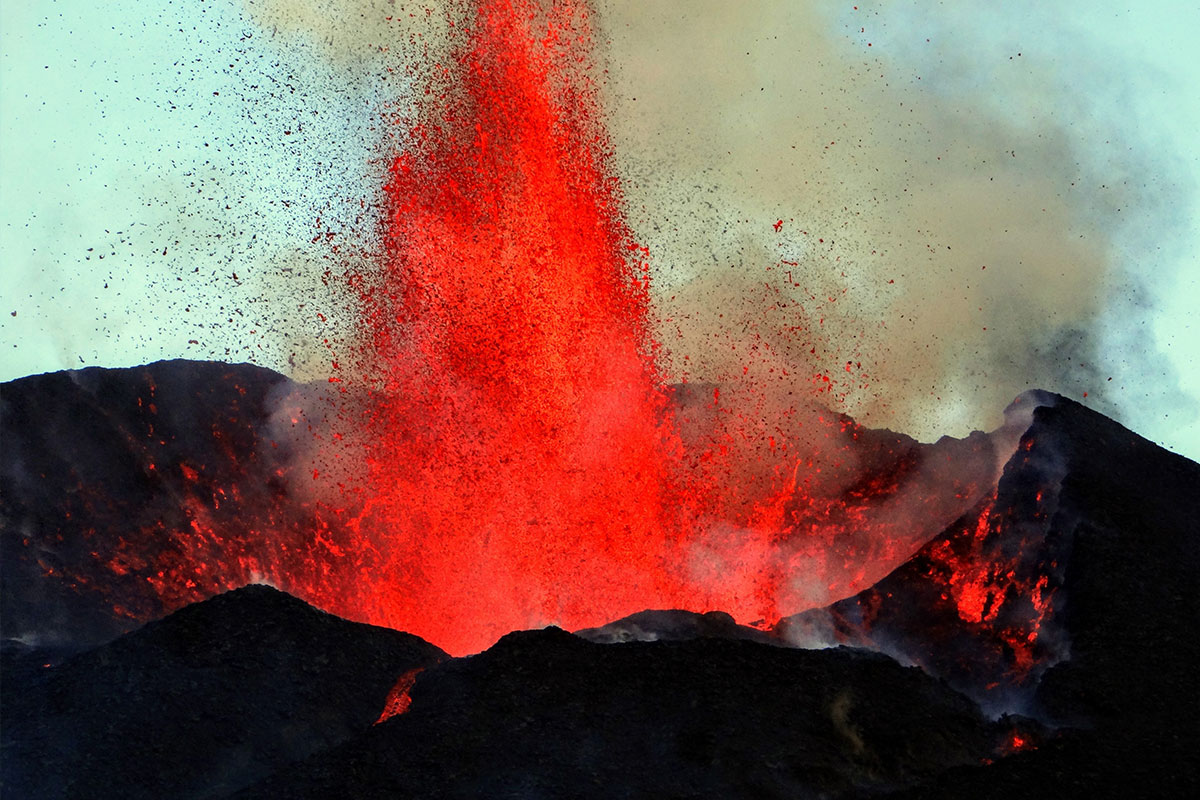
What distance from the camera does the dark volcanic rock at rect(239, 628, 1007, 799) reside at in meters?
11.2

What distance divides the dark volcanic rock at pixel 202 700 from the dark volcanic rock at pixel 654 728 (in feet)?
A: 2.61

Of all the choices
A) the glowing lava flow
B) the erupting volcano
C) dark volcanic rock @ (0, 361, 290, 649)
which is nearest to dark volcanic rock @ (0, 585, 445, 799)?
the erupting volcano

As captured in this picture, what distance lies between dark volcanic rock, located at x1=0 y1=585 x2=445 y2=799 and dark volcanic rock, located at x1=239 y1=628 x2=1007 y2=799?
795 mm

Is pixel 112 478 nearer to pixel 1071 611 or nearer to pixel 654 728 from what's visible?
pixel 654 728

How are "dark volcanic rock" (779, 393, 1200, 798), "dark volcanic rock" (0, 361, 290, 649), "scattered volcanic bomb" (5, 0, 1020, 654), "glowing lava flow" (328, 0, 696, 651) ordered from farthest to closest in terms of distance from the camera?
"glowing lava flow" (328, 0, 696, 651) → "scattered volcanic bomb" (5, 0, 1020, 654) → "dark volcanic rock" (0, 361, 290, 649) → "dark volcanic rock" (779, 393, 1200, 798)

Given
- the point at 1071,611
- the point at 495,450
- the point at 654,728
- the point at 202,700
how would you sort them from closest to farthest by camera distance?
the point at 654,728 < the point at 202,700 < the point at 1071,611 < the point at 495,450

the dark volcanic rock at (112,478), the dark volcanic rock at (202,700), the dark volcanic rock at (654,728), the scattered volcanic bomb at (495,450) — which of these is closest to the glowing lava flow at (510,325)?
the scattered volcanic bomb at (495,450)

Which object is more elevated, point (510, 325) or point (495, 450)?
point (510, 325)

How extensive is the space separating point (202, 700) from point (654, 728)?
426 centimetres

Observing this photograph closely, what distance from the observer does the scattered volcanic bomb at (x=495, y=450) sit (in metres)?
17.6

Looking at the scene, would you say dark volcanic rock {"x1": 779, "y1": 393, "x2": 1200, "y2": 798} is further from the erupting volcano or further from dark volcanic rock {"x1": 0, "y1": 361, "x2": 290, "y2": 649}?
dark volcanic rock {"x1": 0, "y1": 361, "x2": 290, "y2": 649}

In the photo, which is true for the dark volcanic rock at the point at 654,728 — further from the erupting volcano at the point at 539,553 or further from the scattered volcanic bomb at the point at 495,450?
the scattered volcanic bomb at the point at 495,450

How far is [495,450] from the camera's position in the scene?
18953 mm

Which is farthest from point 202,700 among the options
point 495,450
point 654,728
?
point 495,450
